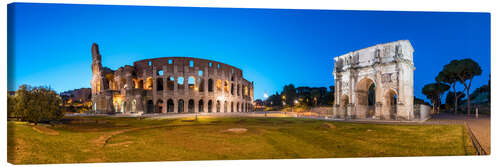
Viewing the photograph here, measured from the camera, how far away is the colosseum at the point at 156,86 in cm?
3023

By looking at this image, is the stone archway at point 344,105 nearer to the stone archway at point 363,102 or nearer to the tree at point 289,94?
the stone archway at point 363,102

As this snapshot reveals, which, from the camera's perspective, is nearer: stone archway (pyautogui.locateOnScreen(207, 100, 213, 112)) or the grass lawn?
the grass lawn

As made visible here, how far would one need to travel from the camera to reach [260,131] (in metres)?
11.2

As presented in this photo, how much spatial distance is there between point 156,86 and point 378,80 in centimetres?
2730

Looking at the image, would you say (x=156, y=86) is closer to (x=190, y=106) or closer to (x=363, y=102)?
(x=190, y=106)

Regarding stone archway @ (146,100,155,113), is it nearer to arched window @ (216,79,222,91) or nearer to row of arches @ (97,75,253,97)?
row of arches @ (97,75,253,97)

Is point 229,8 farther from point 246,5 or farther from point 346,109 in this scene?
point 346,109

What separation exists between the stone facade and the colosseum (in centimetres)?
1829

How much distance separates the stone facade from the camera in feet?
59.9

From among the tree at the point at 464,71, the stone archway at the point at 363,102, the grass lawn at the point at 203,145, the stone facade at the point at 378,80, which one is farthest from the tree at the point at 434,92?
the grass lawn at the point at 203,145

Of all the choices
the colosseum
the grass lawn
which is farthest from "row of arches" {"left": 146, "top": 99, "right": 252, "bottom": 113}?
the grass lawn

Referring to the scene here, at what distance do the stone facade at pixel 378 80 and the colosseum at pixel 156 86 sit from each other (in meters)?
18.3
